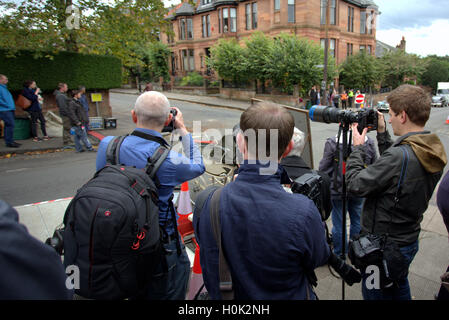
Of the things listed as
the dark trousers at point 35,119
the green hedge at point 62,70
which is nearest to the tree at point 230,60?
the green hedge at point 62,70

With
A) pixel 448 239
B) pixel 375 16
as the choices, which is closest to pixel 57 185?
pixel 448 239

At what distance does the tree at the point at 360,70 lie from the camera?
2886cm

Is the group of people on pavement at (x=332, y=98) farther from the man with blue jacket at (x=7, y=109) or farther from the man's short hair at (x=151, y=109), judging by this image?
the man's short hair at (x=151, y=109)

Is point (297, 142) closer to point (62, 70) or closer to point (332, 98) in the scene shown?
point (62, 70)

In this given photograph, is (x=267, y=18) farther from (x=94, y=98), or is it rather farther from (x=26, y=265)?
(x=26, y=265)

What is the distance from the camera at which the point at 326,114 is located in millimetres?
2580

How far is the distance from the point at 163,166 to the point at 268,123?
0.98 m

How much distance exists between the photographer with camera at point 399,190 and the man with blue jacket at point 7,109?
981cm

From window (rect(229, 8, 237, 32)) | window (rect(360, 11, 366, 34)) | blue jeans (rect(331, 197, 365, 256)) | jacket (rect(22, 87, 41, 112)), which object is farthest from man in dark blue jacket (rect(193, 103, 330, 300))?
window (rect(360, 11, 366, 34))

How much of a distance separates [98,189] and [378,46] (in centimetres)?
5135

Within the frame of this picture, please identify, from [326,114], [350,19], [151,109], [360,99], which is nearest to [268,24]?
[350,19]

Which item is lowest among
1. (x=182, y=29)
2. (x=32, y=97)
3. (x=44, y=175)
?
(x=44, y=175)

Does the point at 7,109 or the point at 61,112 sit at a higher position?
the point at 7,109

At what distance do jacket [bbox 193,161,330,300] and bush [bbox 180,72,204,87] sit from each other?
32.4 m
